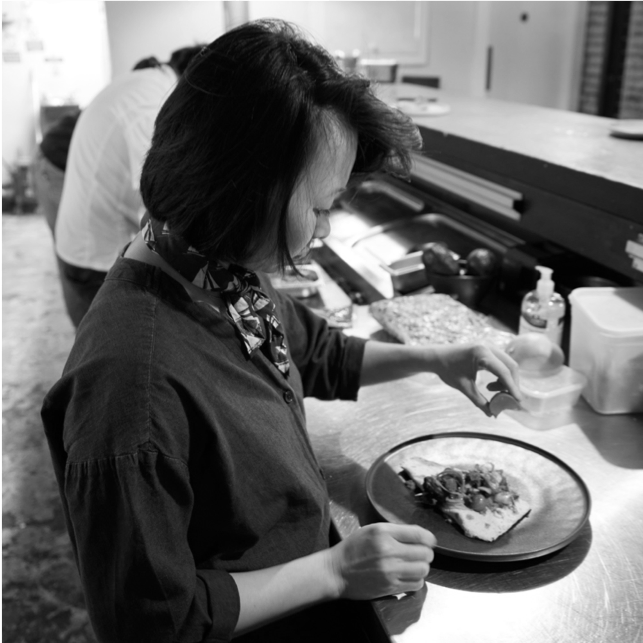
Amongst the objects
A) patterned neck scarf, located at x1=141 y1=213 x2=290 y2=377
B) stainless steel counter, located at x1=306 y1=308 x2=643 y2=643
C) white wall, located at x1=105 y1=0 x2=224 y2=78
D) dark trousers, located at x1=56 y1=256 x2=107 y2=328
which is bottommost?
dark trousers, located at x1=56 y1=256 x2=107 y2=328

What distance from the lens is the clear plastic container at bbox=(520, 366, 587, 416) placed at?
141cm

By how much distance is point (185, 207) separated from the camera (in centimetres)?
87

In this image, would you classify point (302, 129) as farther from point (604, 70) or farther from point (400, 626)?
point (604, 70)

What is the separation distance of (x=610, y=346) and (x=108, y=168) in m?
1.64

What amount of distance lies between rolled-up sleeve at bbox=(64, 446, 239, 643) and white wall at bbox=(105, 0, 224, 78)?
4.80m

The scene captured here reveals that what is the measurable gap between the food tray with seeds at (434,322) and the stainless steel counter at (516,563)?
142 millimetres

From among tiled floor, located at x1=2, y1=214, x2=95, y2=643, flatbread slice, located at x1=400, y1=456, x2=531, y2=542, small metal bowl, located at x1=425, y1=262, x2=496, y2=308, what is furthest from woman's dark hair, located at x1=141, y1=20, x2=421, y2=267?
tiled floor, located at x1=2, y1=214, x2=95, y2=643

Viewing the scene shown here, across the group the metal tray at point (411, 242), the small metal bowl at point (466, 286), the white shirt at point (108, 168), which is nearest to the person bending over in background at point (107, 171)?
the white shirt at point (108, 168)

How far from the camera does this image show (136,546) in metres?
0.80

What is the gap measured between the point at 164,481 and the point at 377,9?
5.20m

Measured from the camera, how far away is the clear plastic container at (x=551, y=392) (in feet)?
4.61

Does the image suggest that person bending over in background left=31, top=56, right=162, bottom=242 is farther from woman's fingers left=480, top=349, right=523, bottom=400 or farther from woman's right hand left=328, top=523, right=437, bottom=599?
woman's right hand left=328, top=523, right=437, bottom=599

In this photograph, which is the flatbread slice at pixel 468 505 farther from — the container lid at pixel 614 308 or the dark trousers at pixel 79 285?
the dark trousers at pixel 79 285

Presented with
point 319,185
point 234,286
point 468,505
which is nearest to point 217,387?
point 234,286
